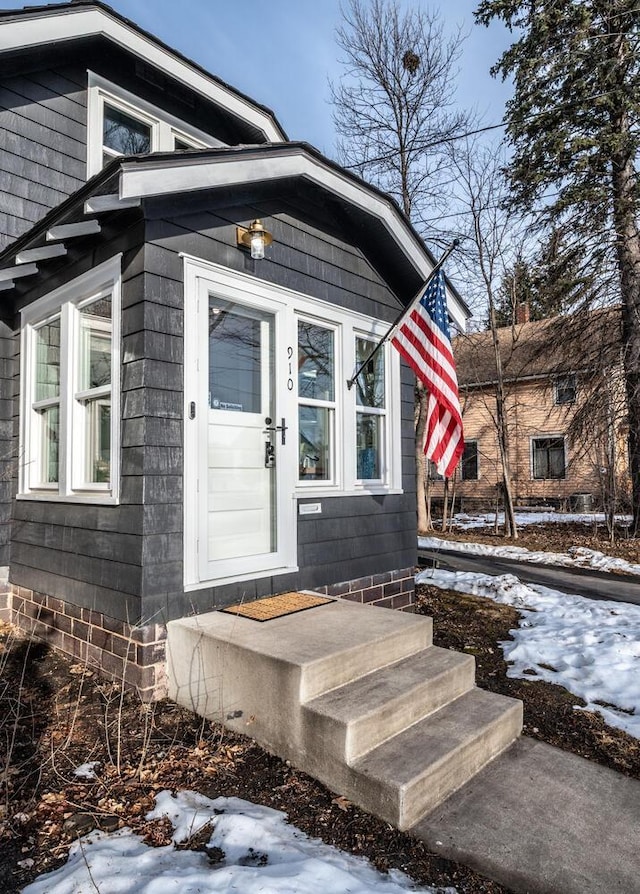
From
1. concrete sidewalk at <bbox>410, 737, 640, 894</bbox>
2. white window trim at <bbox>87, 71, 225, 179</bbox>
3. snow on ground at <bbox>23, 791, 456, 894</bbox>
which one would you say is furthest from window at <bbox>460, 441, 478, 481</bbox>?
snow on ground at <bbox>23, 791, 456, 894</bbox>

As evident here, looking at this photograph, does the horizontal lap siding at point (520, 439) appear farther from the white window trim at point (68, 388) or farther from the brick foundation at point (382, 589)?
the white window trim at point (68, 388)

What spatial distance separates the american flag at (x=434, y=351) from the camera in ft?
14.0

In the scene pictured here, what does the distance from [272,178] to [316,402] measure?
1.62 metres

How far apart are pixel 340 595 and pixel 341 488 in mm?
867

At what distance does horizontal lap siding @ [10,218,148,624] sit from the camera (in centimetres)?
317

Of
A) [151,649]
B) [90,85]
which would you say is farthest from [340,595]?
[90,85]

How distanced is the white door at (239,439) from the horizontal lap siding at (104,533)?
0.33 m

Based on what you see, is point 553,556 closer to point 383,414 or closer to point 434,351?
point 383,414

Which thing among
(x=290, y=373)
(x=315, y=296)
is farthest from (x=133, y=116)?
(x=290, y=373)

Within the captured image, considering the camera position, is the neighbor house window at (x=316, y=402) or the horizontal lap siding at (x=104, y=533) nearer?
the horizontal lap siding at (x=104, y=533)

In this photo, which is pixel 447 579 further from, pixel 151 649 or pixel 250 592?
pixel 151 649

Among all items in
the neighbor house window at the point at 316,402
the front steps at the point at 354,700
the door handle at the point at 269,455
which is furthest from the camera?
the neighbor house window at the point at 316,402

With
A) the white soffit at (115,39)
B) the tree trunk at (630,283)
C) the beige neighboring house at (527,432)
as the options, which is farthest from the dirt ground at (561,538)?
the white soffit at (115,39)

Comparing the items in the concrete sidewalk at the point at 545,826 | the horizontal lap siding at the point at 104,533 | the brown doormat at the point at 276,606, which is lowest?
the concrete sidewalk at the point at 545,826
